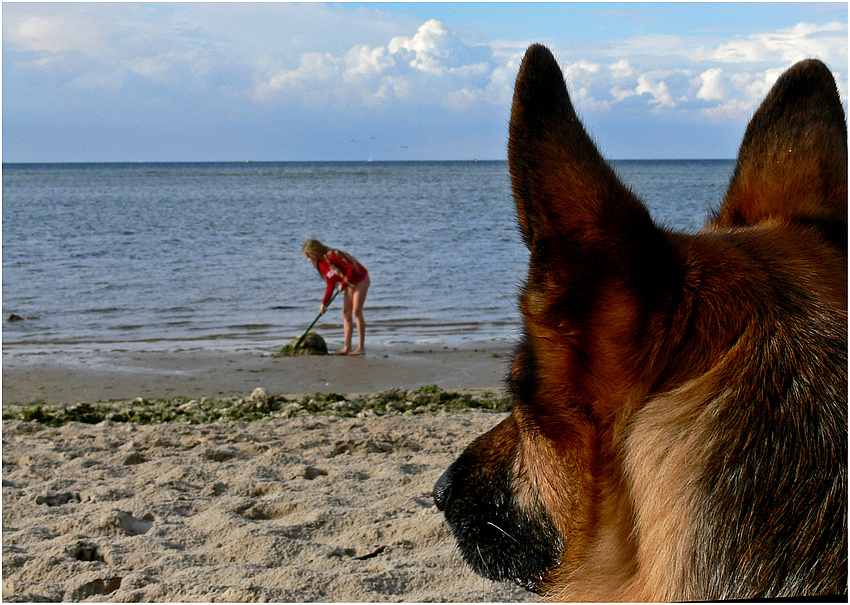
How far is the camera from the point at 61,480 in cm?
508

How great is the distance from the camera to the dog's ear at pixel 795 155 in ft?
5.32

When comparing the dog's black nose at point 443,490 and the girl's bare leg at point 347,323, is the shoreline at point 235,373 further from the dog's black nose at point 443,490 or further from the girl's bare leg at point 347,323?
the dog's black nose at point 443,490

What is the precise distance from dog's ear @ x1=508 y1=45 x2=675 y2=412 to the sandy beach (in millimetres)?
450

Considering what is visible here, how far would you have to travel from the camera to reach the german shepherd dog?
44.3 inches

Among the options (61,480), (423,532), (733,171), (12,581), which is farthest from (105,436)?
(733,171)

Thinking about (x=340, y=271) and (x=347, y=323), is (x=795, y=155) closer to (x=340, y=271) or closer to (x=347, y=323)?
(x=347, y=323)

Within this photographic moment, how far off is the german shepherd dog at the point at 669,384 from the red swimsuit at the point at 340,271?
420 inches

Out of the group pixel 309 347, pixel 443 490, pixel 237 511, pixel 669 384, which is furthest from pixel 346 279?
pixel 669 384

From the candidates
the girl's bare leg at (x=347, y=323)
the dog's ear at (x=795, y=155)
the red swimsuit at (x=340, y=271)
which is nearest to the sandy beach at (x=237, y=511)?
the dog's ear at (x=795, y=155)

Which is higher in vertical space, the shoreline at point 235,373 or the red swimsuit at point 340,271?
the red swimsuit at point 340,271

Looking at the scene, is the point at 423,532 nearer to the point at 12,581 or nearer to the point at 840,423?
the point at 12,581

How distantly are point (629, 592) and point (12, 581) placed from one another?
3.40 m

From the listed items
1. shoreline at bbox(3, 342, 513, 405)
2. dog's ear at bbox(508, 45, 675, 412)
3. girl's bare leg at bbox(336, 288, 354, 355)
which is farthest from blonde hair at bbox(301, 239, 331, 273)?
dog's ear at bbox(508, 45, 675, 412)

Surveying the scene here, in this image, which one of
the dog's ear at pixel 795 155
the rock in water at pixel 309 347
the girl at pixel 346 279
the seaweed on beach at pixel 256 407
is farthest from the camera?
the girl at pixel 346 279
